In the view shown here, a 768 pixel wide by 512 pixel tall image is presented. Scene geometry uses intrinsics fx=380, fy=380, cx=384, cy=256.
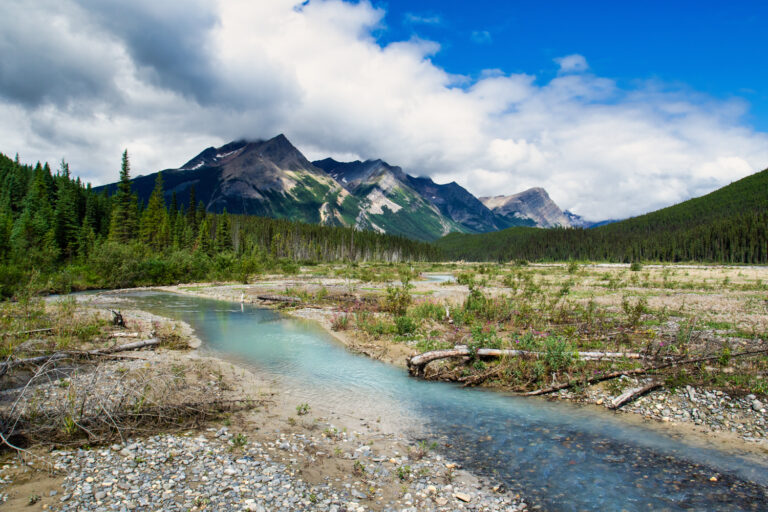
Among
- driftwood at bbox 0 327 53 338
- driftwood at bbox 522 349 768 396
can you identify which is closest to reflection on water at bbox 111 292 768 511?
driftwood at bbox 522 349 768 396

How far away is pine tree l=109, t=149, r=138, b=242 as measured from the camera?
3231 inches

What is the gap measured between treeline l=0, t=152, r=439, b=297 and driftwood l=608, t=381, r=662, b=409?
99.4 ft

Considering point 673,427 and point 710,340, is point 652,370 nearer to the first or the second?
point 673,427

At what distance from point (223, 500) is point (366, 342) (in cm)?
1485

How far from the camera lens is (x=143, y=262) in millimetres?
57719

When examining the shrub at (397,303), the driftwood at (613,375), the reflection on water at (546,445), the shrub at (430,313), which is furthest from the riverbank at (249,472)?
the shrub at (397,303)

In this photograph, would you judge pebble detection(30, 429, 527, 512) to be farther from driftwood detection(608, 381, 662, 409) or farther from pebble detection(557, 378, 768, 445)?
pebble detection(557, 378, 768, 445)

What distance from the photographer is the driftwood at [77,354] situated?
12.2 metres

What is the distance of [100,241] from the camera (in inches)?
2832

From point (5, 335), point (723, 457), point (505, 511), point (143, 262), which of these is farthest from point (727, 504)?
point (143, 262)

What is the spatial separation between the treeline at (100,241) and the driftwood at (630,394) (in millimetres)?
30307

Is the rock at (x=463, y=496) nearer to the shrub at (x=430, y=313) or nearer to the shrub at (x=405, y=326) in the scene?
the shrub at (x=405, y=326)

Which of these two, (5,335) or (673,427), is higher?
(5,335)

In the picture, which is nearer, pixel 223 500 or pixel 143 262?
pixel 223 500
